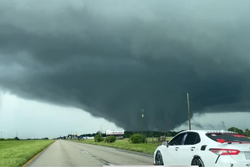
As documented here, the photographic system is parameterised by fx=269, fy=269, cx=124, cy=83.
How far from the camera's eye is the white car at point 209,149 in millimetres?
7512

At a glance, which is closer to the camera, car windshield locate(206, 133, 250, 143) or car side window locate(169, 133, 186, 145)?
car windshield locate(206, 133, 250, 143)

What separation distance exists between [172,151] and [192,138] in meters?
1.12

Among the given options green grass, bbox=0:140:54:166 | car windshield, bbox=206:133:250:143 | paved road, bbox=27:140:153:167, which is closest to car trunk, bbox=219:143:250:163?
car windshield, bbox=206:133:250:143

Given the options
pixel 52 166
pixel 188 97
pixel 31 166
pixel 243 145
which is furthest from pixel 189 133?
pixel 188 97

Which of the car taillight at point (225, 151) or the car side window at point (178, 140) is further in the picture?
the car side window at point (178, 140)

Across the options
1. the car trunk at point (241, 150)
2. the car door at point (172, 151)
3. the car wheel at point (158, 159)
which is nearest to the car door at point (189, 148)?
the car door at point (172, 151)

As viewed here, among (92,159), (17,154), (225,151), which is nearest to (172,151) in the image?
(225,151)

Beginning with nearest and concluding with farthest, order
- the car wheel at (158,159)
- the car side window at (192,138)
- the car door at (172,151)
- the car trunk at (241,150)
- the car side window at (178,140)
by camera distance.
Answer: the car trunk at (241,150) → the car side window at (192,138) → the car door at (172,151) → the car side window at (178,140) → the car wheel at (158,159)

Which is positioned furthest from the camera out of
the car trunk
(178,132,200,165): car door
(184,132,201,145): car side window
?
(184,132,201,145): car side window

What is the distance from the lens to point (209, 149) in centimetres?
798

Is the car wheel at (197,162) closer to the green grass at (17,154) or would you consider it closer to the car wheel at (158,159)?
the car wheel at (158,159)

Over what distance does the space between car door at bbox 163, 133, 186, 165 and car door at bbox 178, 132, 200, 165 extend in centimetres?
29

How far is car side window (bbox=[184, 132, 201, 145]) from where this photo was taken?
886 centimetres

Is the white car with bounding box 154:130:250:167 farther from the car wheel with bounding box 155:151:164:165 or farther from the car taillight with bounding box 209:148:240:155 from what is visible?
the car wheel with bounding box 155:151:164:165
